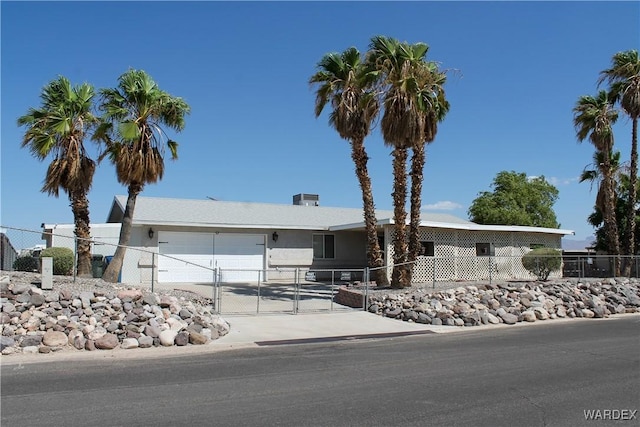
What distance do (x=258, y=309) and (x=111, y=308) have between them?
4859mm

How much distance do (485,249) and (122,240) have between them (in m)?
16.5

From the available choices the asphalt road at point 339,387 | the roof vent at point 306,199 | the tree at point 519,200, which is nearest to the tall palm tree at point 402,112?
the asphalt road at point 339,387

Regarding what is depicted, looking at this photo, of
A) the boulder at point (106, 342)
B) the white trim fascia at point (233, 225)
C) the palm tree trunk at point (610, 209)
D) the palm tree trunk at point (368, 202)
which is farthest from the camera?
the palm tree trunk at point (610, 209)

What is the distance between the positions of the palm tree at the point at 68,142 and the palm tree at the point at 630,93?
22.4 meters

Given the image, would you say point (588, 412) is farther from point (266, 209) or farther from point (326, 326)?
point (266, 209)

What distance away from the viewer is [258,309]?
15.7 metres

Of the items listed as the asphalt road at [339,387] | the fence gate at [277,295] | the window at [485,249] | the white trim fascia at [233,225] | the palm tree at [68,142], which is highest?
the palm tree at [68,142]

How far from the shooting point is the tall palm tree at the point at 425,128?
18.0m

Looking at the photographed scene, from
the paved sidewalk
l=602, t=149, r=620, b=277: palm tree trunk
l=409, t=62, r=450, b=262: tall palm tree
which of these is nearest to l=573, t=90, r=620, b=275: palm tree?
l=602, t=149, r=620, b=277: palm tree trunk

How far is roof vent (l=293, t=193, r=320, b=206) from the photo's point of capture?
34219 mm

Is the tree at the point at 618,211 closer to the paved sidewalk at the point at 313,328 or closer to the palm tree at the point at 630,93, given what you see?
the palm tree at the point at 630,93

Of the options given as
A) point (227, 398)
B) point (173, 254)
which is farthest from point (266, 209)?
point (227, 398)

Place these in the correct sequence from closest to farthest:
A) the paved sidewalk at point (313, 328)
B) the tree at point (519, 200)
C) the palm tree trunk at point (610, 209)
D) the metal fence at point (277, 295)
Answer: the paved sidewalk at point (313, 328) < the metal fence at point (277, 295) < the palm tree trunk at point (610, 209) < the tree at point (519, 200)

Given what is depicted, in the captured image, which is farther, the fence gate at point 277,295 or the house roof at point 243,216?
the house roof at point 243,216
